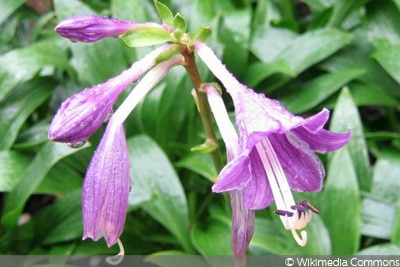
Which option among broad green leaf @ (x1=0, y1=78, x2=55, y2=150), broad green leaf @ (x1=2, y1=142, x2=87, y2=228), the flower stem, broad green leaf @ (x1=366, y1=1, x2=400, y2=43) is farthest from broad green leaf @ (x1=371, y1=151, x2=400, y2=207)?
broad green leaf @ (x1=0, y1=78, x2=55, y2=150)

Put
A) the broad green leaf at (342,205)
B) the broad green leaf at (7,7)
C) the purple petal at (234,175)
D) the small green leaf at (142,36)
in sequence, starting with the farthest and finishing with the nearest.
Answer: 1. the broad green leaf at (7,7)
2. the broad green leaf at (342,205)
3. the small green leaf at (142,36)
4. the purple petal at (234,175)

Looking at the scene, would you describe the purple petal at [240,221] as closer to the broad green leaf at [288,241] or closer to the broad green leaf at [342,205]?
the broad green leaf at [288,241]

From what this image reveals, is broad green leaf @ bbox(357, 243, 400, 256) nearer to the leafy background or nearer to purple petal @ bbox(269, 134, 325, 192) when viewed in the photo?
the leafy background

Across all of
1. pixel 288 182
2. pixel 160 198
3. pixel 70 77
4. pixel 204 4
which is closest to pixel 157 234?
pixel 160 198

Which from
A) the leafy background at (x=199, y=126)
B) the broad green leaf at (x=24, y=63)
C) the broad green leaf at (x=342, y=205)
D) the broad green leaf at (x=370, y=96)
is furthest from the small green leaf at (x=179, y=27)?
the broad green leaf at (x=370, y=96)

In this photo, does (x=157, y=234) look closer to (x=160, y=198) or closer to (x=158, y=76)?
(x=160, y=198)

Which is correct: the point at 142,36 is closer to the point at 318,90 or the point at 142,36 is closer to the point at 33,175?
the point at 33,175
